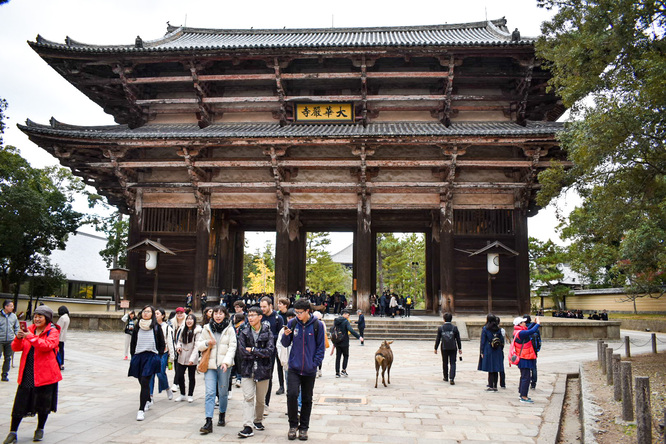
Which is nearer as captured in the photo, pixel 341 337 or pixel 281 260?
pixel 341 337

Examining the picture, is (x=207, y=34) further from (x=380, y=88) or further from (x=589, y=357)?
(x=589, y=357)

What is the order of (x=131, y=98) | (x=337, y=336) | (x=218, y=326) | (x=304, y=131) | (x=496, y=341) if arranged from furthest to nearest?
(x=131, y=98) < (x=304, y=131) < (x=337, y=336) < (x=496, y=341) < (x=218, y=326)

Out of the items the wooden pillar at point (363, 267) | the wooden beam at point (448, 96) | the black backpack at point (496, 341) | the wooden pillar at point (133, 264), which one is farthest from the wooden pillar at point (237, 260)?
the black backpack at point (496, 341)

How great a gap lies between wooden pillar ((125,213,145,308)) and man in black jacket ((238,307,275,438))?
13981 millimetres

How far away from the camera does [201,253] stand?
1784 centimetres

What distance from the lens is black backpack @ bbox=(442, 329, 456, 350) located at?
9.09 meters

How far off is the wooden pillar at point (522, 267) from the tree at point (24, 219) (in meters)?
21.9

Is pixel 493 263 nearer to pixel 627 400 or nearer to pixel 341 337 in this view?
pixel 341 337

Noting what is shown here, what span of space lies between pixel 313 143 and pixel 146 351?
11159 mm

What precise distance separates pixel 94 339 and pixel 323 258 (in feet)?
89.5

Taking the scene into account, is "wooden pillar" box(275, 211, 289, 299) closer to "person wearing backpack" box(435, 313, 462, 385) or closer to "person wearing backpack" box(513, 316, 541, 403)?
"person wearing backpack" box(435, 313, 462, 385)

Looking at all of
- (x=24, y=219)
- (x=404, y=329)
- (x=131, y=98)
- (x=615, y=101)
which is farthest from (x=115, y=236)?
(x=615, y=101)

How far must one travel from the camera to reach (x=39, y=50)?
671 inches

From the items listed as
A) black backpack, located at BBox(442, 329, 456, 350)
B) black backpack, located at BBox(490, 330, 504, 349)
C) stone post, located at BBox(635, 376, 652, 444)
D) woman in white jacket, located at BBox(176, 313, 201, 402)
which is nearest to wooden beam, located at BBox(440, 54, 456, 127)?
black backpack, located at BBox(442, 329, 456, 350)
